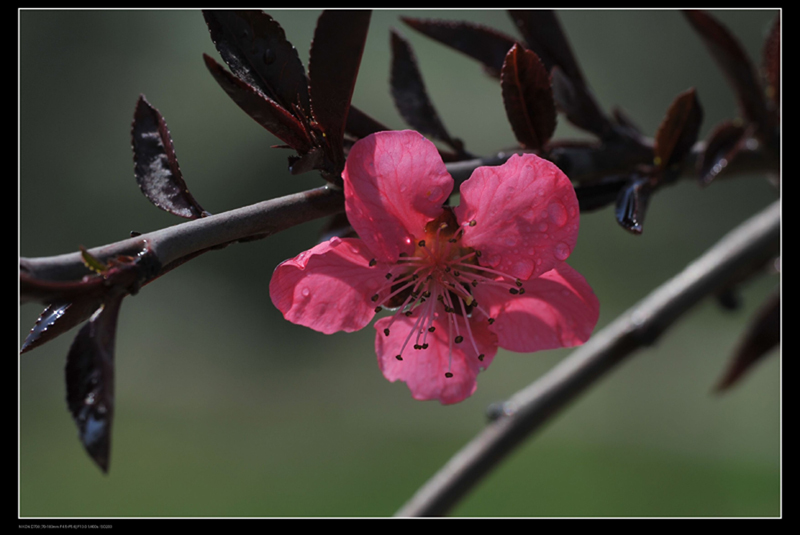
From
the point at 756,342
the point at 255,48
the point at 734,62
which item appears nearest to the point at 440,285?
the point at 255,48

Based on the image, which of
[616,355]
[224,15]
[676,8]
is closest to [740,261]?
[616,355]

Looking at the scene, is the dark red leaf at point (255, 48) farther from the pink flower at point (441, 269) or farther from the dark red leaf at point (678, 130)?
the dark red leaf at point (678, 130)

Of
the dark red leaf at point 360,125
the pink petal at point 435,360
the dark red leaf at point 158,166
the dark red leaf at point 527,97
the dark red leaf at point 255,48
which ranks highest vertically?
the dark red leaf at point 255,48

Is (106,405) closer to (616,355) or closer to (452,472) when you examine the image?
(452,472)

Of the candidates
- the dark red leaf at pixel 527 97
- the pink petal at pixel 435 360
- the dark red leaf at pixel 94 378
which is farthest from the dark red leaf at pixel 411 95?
the dark red leaf at pixel 94 378

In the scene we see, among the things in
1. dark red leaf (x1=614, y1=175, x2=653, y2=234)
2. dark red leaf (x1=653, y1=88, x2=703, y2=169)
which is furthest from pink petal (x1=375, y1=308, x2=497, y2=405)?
dark red leaf (x1=653, y1=88, x2=703, y2=169)

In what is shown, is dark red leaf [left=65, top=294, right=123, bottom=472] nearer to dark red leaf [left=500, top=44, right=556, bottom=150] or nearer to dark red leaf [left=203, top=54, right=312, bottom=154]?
dark red leaf [left=203, top=54, right=312, bottom=154]

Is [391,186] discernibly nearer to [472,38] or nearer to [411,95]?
[411,95]

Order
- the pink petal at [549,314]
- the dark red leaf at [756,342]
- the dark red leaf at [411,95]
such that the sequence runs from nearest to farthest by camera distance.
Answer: the pink petal at [549,314]
the dark red leaf at [411,95]
the dark red leaf at [756,342]
